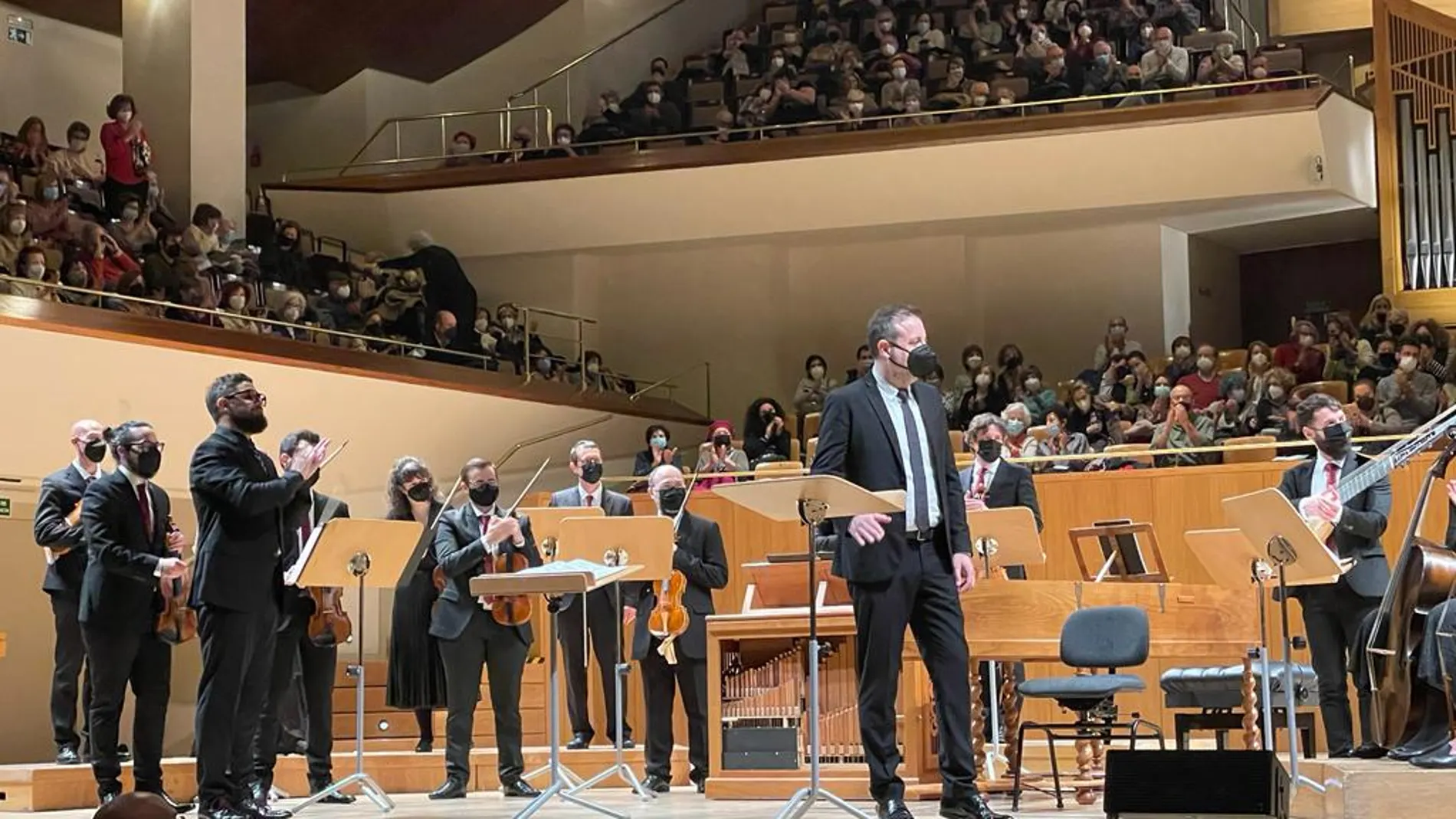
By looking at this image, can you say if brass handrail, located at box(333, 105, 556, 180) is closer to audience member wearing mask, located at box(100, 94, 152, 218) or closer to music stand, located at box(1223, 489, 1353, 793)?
audience member wearing mask, located at box(100, 94, 152, 218)

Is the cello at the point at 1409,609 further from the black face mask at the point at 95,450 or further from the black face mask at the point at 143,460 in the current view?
the black face mask at the point at 95,450

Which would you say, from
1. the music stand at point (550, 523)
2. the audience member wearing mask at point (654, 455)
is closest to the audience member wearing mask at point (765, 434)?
the audience member wearing mask at point (654, 455)

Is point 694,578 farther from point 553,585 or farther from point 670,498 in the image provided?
point 553,585

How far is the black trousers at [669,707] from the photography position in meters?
8.09

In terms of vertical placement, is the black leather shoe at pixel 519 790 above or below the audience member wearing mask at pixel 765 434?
below

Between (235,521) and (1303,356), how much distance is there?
8.85 meters

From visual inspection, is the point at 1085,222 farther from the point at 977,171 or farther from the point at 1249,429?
the point at 1249,429

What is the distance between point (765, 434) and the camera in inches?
530

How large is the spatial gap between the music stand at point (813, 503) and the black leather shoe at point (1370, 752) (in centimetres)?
165

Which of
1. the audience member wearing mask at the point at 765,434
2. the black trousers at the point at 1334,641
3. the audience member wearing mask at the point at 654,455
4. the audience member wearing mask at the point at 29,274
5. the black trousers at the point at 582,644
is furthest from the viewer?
the audience member wearing mask at the point at 765,434

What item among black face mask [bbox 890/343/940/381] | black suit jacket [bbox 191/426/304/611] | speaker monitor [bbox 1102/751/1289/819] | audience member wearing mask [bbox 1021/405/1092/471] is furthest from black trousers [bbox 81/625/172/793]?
audience member wearing mask [bbox 1021/405/1092/471]

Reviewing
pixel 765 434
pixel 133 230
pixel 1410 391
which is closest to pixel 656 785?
pixel 765 434

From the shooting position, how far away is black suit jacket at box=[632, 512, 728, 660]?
8.27 meters

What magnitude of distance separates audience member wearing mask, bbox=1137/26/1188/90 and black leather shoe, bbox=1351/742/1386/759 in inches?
350
